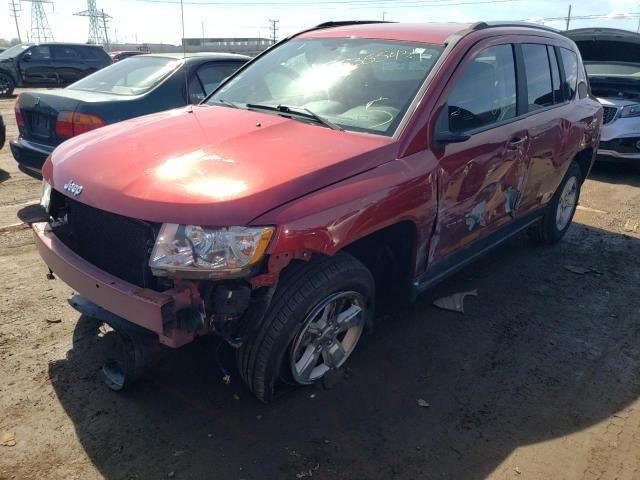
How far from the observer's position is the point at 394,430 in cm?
272

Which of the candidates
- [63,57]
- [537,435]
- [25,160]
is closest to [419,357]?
[537,435]

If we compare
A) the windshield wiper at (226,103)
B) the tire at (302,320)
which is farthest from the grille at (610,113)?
the tire at (302,320)

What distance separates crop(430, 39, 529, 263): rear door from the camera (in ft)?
10.5

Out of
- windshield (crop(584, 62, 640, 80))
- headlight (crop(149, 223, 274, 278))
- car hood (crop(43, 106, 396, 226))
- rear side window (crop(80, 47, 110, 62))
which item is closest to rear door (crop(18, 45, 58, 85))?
rear side window (crop(80, 47, 110, 62))

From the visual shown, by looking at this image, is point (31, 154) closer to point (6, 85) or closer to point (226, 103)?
point (226, 103)

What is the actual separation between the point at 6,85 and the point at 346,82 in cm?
1729

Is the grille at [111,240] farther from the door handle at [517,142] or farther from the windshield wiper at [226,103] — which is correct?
the door handle at [517,142]

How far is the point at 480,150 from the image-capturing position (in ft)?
11.1

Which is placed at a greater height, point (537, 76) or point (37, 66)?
point (537, 76)

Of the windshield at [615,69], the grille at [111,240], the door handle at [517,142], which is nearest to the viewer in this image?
the grille at [111,240]

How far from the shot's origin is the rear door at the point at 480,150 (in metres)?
3.21

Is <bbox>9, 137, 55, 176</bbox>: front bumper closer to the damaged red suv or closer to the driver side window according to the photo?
the damaged red suv

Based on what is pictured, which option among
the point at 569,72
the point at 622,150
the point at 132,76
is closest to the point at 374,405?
the point at 569,72

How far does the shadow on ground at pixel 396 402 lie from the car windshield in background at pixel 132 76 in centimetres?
304
